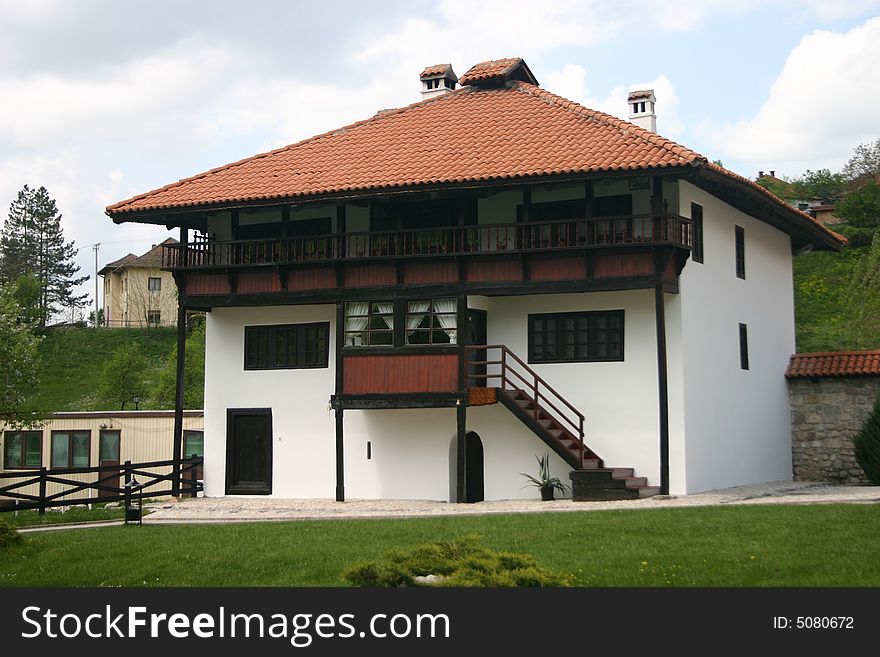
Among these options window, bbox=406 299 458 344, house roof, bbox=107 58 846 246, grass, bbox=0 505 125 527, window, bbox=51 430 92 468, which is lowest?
grass, bbox=0 505 125 527

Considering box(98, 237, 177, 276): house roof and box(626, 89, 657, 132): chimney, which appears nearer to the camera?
box(626, 89, 657, 132): chimney

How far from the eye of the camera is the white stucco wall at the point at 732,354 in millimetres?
26031

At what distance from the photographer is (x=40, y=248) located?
87750 millimetres

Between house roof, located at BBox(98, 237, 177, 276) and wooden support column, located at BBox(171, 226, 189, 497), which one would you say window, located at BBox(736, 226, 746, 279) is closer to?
wooden support column, located at BBox(171, 226, 189, 497)

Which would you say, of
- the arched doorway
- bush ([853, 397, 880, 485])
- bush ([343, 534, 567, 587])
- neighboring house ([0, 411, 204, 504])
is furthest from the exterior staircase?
neighboring house ([0, 411, 204, 504])

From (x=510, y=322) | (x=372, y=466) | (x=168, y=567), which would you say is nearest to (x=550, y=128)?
(x=510, y=322)

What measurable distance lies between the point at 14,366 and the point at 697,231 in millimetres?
23192

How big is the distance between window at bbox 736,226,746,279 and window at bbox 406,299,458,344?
7993 mm

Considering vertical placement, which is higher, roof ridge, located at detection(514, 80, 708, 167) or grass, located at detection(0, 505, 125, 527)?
roof ridge, located at detection(514, 80, 708, 167)

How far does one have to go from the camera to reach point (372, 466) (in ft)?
91.6

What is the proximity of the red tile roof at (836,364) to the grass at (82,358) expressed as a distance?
3674 cm

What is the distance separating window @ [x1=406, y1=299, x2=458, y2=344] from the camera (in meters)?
26.2

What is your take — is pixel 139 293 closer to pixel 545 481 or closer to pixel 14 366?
pixel 14 366

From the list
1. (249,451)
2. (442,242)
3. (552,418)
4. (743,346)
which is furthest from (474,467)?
(743,346)
